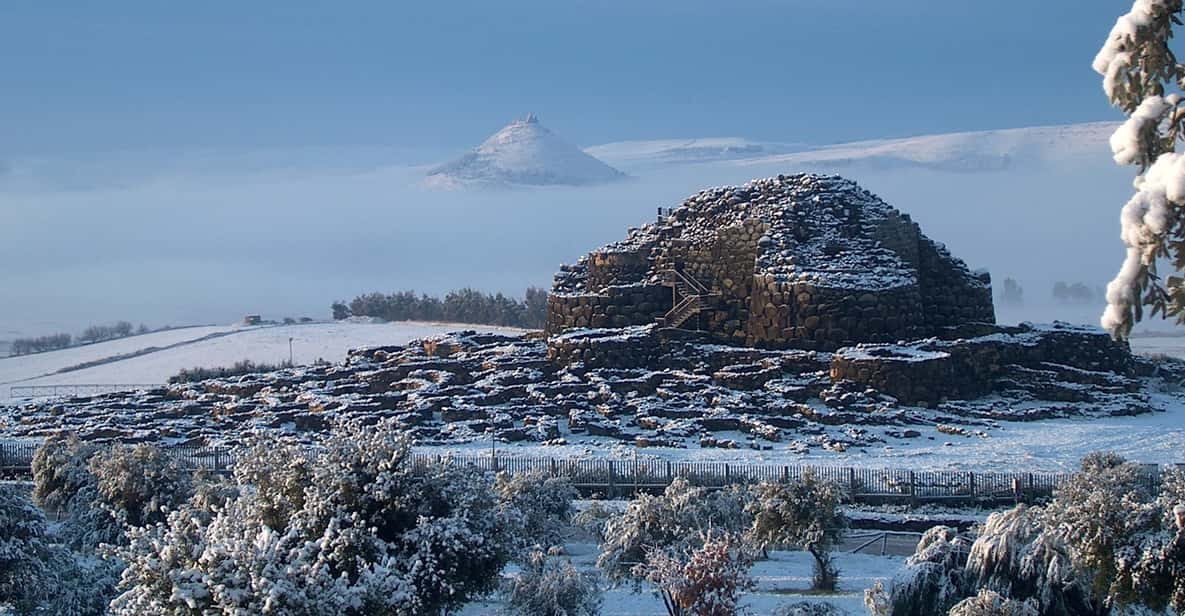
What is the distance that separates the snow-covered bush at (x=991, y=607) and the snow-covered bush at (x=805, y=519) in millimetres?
5096

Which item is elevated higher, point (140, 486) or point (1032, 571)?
point (140, 486)

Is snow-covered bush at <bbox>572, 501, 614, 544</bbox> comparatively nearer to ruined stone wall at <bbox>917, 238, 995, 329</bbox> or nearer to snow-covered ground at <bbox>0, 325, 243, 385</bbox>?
ruined stone wall at <bbox>917, 238, 995, 329</bbox>

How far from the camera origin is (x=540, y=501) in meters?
21.7

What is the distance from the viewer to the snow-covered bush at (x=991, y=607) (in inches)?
555

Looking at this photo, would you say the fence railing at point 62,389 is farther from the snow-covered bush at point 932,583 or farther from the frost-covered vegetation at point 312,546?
the snow-covered bush at point 932,583

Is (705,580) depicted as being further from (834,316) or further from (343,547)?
(834,316)

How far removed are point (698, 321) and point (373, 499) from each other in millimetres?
28459

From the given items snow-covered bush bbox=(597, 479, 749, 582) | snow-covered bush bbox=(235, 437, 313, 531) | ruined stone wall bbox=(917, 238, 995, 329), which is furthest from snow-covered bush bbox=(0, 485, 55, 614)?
ruined stone wall bbox=(917, 238, 995, 329)

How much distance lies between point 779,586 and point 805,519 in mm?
1148

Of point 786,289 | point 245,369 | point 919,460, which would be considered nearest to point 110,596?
point 919,460

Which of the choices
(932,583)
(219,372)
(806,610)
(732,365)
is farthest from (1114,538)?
(219,372)

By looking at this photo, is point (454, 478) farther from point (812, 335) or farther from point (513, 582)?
point (812, 335)

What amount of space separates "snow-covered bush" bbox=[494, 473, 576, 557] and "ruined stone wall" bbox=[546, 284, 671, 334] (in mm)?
19075

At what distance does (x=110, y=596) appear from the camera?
17578 millimetres
